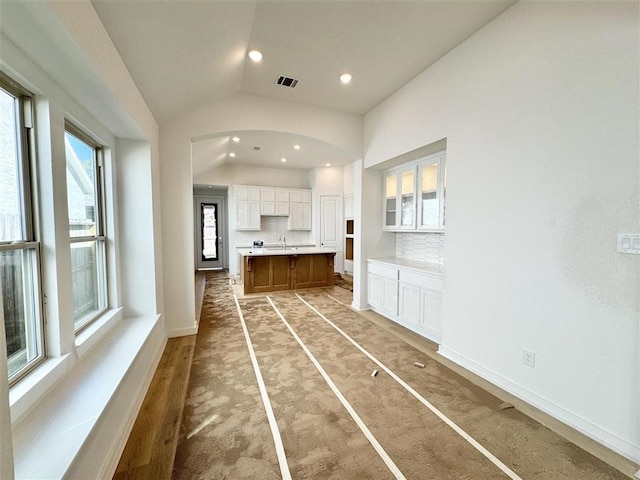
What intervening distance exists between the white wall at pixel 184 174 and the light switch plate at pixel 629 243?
346cm

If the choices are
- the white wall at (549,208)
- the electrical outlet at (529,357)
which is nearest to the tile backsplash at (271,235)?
the white wall at (549,208)

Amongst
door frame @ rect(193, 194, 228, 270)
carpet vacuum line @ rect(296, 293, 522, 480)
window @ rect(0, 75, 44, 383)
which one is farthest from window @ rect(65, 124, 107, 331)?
door frame @ rect(193, 194, 228, 270)

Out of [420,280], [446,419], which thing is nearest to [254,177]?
[420,280]

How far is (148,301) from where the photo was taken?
2.79m

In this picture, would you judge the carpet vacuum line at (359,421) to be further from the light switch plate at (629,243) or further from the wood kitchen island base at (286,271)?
the wood kitchen island base at (286,271)

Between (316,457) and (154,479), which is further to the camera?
(316,457)

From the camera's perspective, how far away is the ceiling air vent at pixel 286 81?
3219mm

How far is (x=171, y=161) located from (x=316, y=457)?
328cm

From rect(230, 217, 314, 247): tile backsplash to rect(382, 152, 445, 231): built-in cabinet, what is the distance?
407 centimetres

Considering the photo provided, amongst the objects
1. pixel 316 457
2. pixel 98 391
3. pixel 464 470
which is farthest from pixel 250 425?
pixel 464 470

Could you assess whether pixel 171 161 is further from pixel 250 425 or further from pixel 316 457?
pixel 316 457

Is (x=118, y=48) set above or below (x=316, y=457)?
above

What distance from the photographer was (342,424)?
1865 mm

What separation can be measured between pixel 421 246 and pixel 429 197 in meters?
0.85
